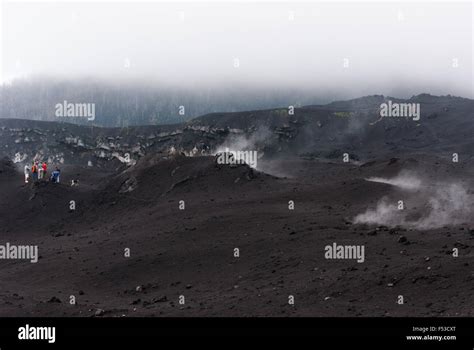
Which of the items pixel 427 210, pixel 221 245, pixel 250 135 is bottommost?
pixel 221 245

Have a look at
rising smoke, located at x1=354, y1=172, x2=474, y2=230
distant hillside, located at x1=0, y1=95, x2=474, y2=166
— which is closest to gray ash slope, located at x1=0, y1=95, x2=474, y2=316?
rising smoke, located at x1=354, y1=172, x2=474, y2=230

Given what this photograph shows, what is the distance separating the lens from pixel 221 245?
20.9 meters

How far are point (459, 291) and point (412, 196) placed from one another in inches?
500

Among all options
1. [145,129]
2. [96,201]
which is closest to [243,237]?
[96,201]

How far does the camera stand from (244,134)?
250 ft

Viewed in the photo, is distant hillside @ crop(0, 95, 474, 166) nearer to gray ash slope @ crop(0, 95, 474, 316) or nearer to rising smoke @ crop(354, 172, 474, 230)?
gray ash slope @ crop(0, 95, 474, 316)

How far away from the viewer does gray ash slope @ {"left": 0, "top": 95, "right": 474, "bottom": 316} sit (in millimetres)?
14305

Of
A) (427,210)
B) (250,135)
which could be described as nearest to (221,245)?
(427,210)

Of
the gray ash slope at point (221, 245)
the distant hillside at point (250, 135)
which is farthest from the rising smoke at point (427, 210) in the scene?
the distant hillside at point (250, 135)

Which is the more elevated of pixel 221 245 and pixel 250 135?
pixel 250 135

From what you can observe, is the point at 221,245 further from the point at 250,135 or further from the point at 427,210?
the point at 250,135

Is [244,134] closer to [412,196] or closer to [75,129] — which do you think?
[75,129]

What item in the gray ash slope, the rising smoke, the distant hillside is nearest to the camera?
the gray ash slope

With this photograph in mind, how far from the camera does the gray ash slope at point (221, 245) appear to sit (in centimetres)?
1430
